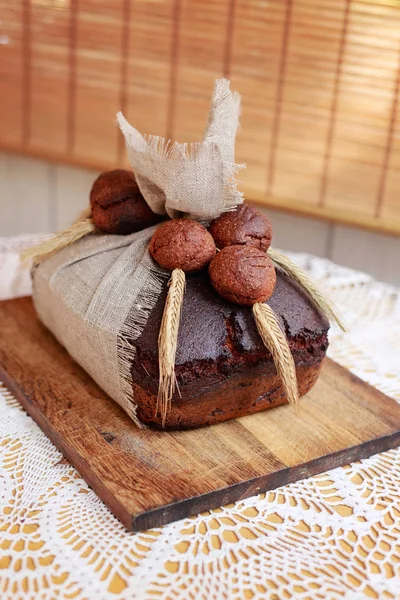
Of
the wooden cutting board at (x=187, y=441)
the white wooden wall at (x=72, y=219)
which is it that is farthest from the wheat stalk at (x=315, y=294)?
the white wooden wall at (x=72, y=219)

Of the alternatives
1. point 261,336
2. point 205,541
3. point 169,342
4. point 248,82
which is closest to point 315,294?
point 261,336

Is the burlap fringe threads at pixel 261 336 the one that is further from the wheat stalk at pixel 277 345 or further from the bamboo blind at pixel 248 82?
the bamboo blind at pixel 248 82

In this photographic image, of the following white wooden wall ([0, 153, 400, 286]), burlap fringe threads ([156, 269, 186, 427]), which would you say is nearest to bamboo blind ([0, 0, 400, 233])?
white wooden wall ([0, 153, 400, 286])

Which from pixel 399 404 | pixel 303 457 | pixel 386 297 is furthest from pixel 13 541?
pixel 386 297

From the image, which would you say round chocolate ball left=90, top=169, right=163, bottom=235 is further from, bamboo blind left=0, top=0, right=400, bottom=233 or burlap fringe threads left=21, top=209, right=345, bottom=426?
bamboo blind left=0, top=0, right=400, bottom=233

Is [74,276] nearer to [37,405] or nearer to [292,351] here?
[37,405]

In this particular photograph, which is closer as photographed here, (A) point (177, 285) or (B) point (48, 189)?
(A) point (177, 285)

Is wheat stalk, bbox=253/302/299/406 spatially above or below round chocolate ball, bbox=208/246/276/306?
below
